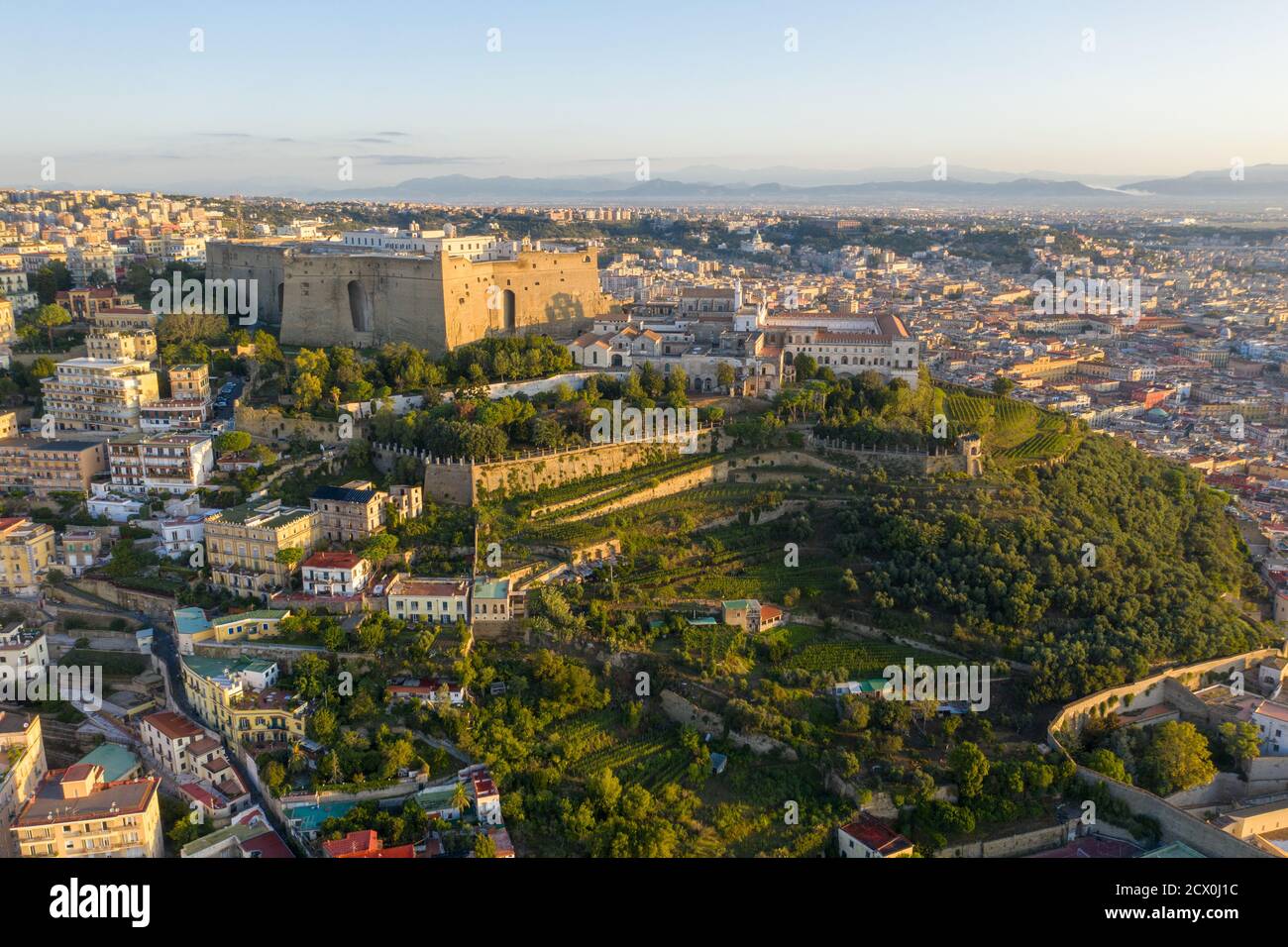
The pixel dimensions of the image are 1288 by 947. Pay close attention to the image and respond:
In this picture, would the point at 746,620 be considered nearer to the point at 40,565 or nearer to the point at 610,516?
the point at 610,516

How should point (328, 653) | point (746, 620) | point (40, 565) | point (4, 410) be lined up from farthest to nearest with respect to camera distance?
point (4, 410)
point (40, 565)
point (746, 620)
point (328, 653)

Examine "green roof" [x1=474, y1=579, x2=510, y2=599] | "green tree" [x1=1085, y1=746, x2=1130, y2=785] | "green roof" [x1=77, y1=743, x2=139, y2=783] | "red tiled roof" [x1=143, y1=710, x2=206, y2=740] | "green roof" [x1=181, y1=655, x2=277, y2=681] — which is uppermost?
"green roof" [x1=474, y1=579, x2=510, y2=599]

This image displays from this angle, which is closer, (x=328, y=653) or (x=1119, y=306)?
(x=328, y=653)

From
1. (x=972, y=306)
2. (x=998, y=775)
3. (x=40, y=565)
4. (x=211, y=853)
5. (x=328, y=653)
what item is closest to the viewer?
(x=211, y=853)

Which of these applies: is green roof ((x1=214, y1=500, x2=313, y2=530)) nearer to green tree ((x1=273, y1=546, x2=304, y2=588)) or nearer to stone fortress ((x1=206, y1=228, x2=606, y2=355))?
green tree ((x1=273, y1=546, x2=304, y2=588))

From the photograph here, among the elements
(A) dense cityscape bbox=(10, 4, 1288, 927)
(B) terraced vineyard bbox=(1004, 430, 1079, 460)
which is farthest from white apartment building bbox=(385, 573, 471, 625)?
(B) terraced vineyard bbox=(1004, 430, 1079, 460)

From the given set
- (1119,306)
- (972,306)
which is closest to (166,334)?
(972,306)

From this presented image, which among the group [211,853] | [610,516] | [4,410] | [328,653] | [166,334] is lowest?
[211,853]
